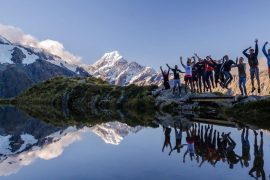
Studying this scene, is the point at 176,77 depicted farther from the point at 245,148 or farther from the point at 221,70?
the point at 245,148

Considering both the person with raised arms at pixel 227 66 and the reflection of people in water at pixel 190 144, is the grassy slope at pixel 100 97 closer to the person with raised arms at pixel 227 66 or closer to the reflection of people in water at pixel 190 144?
the person with raised arms at pixel 227 66

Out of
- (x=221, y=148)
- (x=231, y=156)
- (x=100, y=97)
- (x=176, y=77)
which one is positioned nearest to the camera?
(x=231, y=156)

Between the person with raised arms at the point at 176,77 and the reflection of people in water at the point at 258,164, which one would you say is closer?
the reflection of people in water at the point at 258,164

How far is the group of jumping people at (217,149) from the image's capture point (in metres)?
12.3

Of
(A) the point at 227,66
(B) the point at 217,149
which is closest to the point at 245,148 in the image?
(B) the point at 217,149

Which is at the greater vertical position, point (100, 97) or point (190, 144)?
point (100, 97)

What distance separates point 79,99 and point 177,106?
1580 inches

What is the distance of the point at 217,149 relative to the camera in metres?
15.1

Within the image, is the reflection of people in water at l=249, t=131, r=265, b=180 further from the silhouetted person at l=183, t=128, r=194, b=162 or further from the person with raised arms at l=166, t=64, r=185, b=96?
the person with raised arms at l=166, t=64, r=185, b=96

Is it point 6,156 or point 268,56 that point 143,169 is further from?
point 268,56

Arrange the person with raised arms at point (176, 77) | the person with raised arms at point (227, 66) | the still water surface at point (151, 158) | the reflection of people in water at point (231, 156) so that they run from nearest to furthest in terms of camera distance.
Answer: the still water surface at point (151, 158) < the reflection of people in water at point (231, 156) < the person with raised arms at point (227, 66) < the person with raised arms at point (176, 77)

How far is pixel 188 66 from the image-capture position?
4066cm

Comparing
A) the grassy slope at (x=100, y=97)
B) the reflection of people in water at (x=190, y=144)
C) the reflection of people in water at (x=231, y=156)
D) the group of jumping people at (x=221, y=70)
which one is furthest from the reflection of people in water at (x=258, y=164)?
the grassy slope at (x=100, y=97)

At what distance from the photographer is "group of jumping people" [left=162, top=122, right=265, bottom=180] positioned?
→ 12.3m
